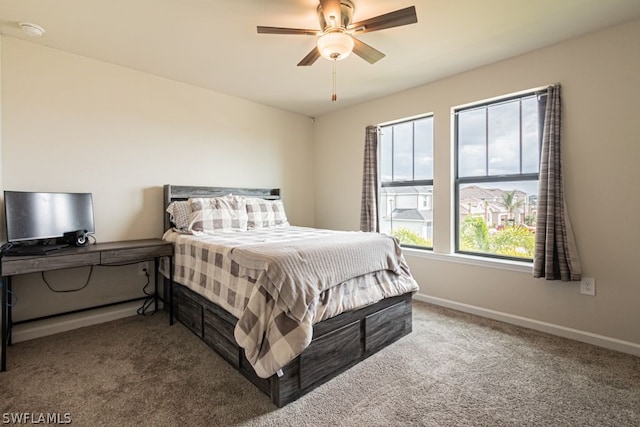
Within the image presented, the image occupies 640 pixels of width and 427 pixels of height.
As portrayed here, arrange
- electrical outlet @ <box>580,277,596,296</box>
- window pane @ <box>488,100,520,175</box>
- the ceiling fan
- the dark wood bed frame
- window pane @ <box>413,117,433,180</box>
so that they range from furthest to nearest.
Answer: window pane @ <box>413,117,433,180</box>, window pane @ <box>488,100,520,175</box>, electrical outlet @ <box>580,277,596,296</box>, the ceiling fan, the dark wood bed frame

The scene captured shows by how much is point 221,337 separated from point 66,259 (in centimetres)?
131

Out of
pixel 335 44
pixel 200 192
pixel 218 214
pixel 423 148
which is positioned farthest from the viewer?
pixel 423 148

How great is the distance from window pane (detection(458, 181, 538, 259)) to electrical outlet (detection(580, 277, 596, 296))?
0.46 meters

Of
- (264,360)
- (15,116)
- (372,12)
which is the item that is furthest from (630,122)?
→ (15,116)

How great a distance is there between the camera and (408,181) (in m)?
3.80

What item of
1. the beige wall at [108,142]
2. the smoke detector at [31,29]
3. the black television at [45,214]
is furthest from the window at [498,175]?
the smoke detector at [31,29]

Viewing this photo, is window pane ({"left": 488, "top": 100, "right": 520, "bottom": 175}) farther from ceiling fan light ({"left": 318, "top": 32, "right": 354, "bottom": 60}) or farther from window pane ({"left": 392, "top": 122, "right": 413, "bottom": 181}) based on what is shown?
ceiling fan light ({"left": 318, "top": 32, "right": 354, "bottom": 60})

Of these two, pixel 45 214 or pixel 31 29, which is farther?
pixel 45 214

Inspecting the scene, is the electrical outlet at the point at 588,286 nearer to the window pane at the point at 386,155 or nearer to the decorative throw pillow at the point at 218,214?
the window pane at the point at 386,155

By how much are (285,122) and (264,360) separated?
363cm

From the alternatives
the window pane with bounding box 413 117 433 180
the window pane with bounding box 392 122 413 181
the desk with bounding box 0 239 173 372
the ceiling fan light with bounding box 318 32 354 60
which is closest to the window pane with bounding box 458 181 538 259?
the window pane with bounding box 413 117 433 180

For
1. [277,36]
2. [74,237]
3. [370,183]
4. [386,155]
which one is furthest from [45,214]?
[386,155]

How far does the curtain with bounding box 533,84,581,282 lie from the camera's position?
2443 millimetres

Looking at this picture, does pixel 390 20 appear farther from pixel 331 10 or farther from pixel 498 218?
pixel 498 218
